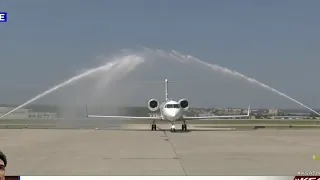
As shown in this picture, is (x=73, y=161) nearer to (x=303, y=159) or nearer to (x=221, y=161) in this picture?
(x=221, y=161)

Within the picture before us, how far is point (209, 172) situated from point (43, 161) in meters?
6.50

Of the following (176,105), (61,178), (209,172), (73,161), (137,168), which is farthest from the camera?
(176,105)

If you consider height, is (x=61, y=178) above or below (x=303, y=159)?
above

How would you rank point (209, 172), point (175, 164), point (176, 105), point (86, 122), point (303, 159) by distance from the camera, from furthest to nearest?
point (86, 122)
point (176, 105)
point (303, 159)
point (175, 164)
point (209, 172)

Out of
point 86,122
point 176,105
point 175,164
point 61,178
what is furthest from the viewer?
point 86,122

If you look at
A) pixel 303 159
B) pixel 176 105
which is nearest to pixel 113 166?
pixel 303 159

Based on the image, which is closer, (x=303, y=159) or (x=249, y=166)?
(x=249, y=166)

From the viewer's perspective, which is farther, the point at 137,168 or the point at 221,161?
the point at 221,161

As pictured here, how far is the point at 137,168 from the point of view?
12297 millimetres

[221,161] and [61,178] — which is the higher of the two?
[61,178]

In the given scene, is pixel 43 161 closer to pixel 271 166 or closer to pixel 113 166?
pixel 113 166

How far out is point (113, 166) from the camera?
12.9 m

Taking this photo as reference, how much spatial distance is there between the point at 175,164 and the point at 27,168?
4928 millimetres

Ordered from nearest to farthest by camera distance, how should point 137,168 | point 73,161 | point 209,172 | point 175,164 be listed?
point 209,172 → point 137,168 → point 175,164 → point 73,161
